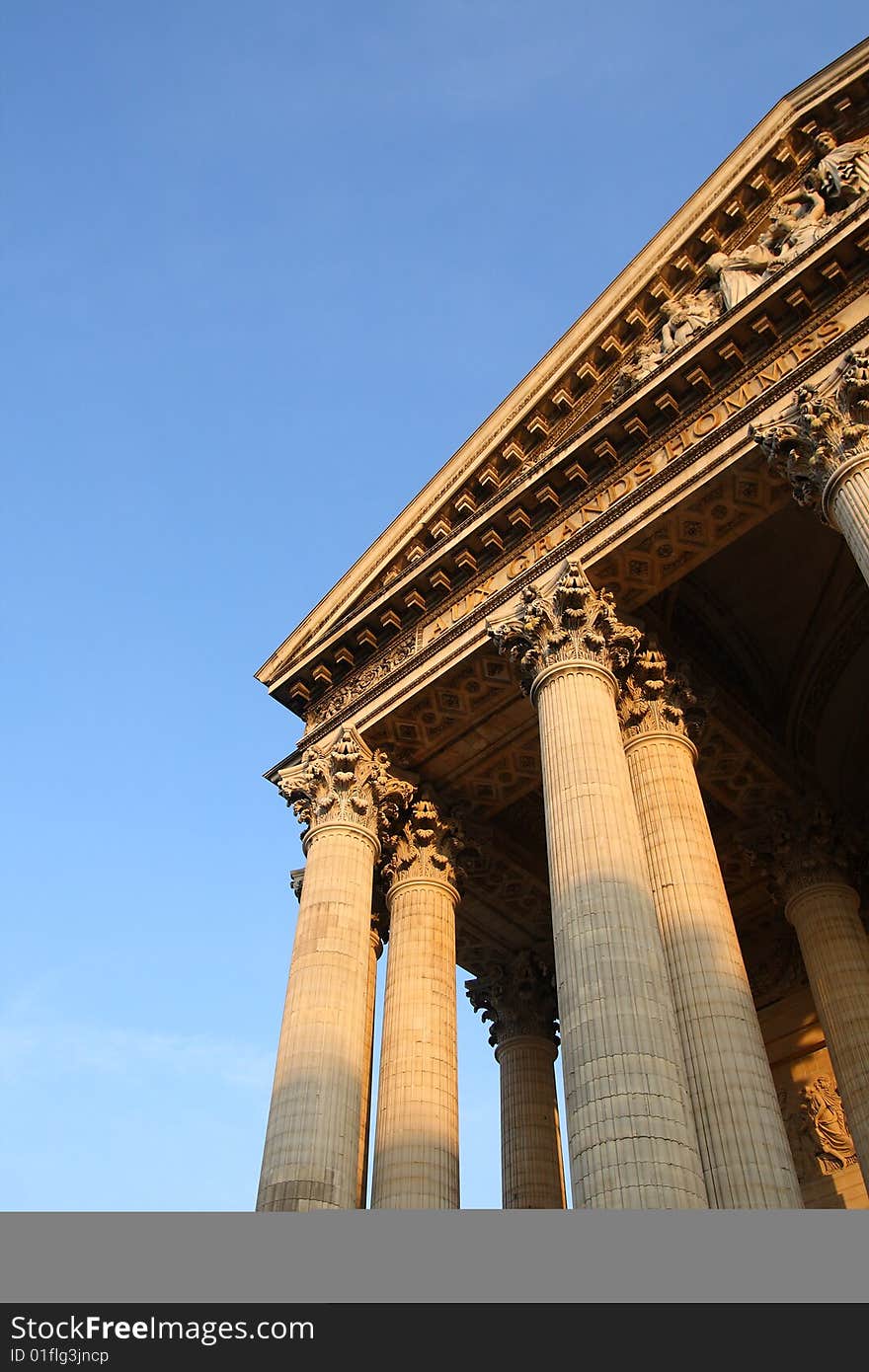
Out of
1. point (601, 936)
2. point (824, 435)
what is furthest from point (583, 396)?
point (601, 936)

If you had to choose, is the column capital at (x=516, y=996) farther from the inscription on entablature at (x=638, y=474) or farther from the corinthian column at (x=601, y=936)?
the corinthian column at (x=601, y=936)

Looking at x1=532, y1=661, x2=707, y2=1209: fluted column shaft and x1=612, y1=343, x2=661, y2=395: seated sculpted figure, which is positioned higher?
x1=612, y1=343, x2=661, y2=395: seated sculpted figure

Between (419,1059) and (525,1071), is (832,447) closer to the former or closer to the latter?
(419,1059)

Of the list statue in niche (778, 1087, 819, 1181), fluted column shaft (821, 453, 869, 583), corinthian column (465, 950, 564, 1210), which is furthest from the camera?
corinthian column (465, 950, 564, 1210)

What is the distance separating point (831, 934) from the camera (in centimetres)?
1928

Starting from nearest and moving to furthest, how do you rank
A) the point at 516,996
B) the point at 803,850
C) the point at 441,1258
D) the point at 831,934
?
the point at 441,1258 < the point at 831,934 < the point at 803,850 < the point at 516,996

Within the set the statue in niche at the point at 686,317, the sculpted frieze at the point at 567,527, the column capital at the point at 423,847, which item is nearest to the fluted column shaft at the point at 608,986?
the sculpted frieze at the point at 567,527

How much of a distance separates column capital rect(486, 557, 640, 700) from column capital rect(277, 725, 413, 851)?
3747 mm

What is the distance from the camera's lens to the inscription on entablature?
16.8 meters

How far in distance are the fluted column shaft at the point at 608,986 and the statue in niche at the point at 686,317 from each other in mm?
6877

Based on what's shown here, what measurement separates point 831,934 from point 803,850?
1690 millimetres

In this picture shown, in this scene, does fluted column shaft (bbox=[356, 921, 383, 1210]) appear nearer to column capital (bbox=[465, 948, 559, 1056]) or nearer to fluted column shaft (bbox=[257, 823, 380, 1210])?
fluted column shaft (bbox=[257, 823, 380, 1210])

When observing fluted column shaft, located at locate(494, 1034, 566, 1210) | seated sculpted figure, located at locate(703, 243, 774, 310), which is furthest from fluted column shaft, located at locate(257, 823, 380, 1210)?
seated sculpted figure, located at locate(703, 243, 774, 310)
